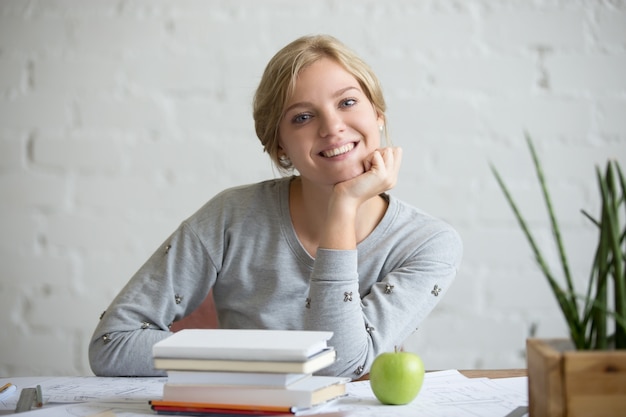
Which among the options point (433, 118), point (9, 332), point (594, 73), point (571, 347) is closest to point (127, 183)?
point (9, 332)

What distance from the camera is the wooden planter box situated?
86 centimetres

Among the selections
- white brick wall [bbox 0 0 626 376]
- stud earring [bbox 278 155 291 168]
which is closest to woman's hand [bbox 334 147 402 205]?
stud earring [bbox 278 155 291 168]

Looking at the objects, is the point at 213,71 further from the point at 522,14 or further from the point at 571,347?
the point at 571,347

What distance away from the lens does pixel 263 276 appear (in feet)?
5.65

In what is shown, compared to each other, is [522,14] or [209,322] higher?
[522,14]

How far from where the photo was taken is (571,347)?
93cm

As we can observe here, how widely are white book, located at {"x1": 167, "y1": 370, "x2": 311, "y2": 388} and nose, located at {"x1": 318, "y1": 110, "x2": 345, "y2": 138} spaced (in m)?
0.66

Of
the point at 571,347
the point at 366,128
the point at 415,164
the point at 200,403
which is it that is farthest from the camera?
the point at 415,164

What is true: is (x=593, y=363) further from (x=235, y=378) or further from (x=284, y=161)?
(x=284, y=161)

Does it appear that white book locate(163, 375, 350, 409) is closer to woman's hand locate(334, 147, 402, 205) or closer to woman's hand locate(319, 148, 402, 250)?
woman's hand locate(319, 148, 402, 250)

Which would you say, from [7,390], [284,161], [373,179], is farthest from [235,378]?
[284,161]

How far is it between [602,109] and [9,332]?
6.22ft

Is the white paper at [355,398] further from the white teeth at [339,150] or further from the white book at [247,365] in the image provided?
the white teeth at [339,150]

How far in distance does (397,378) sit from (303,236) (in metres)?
0.68
